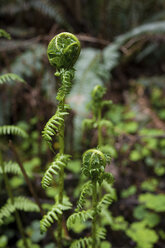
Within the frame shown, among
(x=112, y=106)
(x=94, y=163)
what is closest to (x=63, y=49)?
(x=94, y=163)

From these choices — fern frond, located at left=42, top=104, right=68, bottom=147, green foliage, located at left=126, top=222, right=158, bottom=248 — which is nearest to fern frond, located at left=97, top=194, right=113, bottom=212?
fern frond, located at left=42, top=104, right=68, bottom=147

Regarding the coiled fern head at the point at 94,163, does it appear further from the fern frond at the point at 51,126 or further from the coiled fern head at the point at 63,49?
the coiled fern head at the point at 63,49

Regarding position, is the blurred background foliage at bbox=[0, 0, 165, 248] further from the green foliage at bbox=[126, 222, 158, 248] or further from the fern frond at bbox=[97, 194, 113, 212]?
the fern frond at bbox=[97, 194, 113, 212]

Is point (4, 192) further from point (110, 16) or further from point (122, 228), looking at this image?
point (110, 16)

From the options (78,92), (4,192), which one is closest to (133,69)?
(78,92)

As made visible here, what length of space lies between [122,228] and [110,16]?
14.0 feet

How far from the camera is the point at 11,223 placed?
1.92m

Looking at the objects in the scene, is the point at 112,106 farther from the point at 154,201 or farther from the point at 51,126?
the point at 51,126

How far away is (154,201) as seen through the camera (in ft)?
6.18

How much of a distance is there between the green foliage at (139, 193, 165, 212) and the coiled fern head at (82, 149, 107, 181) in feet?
3.86

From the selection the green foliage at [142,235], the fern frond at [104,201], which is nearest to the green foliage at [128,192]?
the green foliage at [142,235]

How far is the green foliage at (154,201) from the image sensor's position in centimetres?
179

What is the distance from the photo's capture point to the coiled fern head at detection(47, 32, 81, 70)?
80cm

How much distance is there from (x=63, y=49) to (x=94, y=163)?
1.43ft
